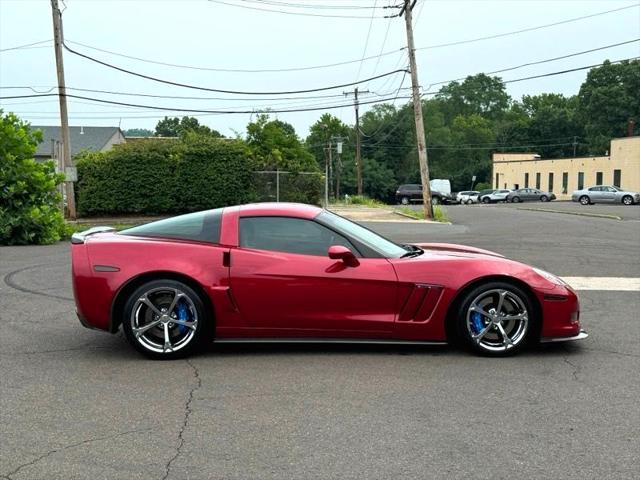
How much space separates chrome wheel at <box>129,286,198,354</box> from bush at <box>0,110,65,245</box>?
1140 cm

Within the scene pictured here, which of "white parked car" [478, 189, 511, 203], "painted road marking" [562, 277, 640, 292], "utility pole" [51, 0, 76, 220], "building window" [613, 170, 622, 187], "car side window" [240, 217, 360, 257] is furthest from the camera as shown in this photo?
"white parked car" [478, 189, 511, 203]

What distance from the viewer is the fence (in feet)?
92.9

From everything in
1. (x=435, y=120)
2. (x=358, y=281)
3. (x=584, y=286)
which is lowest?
(x=584, y=286)

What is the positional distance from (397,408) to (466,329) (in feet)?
4.63

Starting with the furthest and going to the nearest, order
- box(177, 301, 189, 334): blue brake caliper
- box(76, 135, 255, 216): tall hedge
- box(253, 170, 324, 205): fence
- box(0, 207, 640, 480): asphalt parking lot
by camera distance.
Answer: box(253, 170, 324, 205): fence
box(76, 135, 255, 216): tall hedge
box(177, 301, 189, 334): blue brake caliper
box(0, 207, 640, 480): asphalt parking lot

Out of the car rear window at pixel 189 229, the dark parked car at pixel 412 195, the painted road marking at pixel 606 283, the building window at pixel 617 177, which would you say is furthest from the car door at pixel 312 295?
the building window at pixel 617 177

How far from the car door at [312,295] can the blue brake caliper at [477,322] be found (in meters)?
0.66

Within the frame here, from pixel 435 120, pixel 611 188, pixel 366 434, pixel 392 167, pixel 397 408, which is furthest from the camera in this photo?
pixel 435 120

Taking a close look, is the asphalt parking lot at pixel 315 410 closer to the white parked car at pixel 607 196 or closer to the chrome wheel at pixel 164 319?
the chrome wheel at pixel 164 319

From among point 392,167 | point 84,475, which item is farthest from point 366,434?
point 392,167

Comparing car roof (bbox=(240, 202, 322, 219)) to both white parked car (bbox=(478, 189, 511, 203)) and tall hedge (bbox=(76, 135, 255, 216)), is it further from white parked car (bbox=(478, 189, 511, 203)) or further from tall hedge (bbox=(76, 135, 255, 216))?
white parked car (bbox=(478, 189, 511, 203))

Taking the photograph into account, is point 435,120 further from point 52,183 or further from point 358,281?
point 358,281

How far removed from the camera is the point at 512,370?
532 cm

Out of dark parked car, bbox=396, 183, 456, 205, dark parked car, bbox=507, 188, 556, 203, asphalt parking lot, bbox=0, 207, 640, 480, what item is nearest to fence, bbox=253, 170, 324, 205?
asphalt parking lot, bbox=0, 207, 640, 480
